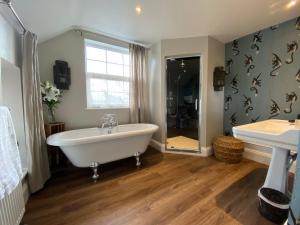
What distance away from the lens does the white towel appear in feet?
2.77

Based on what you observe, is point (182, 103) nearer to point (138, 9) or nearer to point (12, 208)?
point (138, 9)

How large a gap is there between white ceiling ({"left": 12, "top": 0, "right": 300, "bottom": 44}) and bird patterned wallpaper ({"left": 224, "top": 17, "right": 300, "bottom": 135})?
0.71 ft

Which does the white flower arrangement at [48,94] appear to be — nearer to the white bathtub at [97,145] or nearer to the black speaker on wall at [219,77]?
the white bathtub at [97,145]

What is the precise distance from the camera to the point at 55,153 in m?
2.19

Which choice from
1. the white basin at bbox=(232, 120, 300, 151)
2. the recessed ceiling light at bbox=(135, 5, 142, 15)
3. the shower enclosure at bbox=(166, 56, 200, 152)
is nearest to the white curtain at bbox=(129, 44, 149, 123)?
the shower enclosure at bbox=(166, 56, 200, 152)

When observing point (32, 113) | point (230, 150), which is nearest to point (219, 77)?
point (230, 150)

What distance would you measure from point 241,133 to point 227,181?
90cm

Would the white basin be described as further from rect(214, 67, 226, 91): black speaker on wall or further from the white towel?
the white towel

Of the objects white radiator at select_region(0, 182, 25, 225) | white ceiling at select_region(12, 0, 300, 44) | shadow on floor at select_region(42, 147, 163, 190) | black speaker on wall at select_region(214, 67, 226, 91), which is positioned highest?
white ceiling at select_region(12, 0, 300, 44)

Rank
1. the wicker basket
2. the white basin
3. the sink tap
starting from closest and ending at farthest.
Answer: the white basin → the wicker basket → the sink tap

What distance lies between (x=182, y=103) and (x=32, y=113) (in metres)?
3.27

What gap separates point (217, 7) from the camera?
1.85 m

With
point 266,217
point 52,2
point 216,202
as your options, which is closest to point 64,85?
point 52,2

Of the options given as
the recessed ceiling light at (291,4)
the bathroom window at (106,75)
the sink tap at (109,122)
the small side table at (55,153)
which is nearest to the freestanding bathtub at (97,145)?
the small side table at (55,153)
